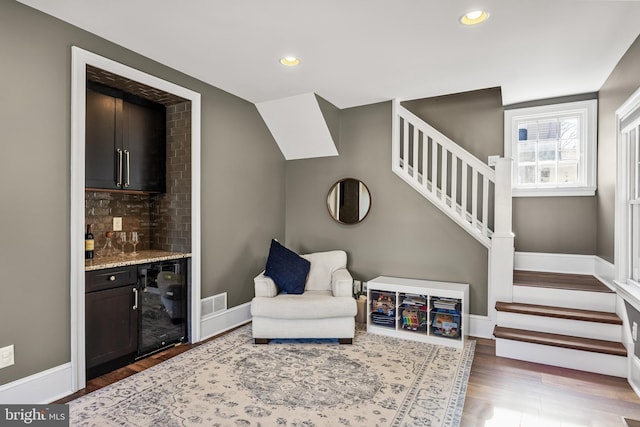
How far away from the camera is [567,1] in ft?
6.83

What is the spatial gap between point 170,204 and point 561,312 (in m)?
3.77

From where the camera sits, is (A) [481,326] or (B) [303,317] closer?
(B) [303,317]

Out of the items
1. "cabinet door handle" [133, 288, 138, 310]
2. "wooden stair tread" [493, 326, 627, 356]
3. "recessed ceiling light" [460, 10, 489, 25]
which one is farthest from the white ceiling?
"wooden stair tread" [493, 326, 627, 356]

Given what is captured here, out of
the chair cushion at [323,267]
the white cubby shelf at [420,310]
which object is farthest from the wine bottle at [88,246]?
the white cubby shelf at [420,310]

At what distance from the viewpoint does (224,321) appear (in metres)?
3.69

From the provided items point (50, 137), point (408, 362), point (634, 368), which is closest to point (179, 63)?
point (50, 137)

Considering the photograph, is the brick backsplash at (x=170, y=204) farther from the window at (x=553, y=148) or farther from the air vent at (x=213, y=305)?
the window at (x=553, y=148)

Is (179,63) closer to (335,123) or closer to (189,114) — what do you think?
(189,114)

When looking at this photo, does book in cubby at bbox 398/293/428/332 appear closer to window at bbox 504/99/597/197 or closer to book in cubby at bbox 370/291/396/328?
book in cubby at bbox 370/291/396/328

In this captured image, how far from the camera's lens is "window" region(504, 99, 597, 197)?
12.5ft

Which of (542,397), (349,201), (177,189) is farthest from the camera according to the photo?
(349,201)

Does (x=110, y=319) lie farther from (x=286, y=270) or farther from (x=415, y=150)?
(x=415, y=150)

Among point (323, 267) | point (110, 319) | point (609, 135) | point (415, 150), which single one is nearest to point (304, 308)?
point (323, 267)

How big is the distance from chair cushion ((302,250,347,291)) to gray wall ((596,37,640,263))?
2.60 meters
